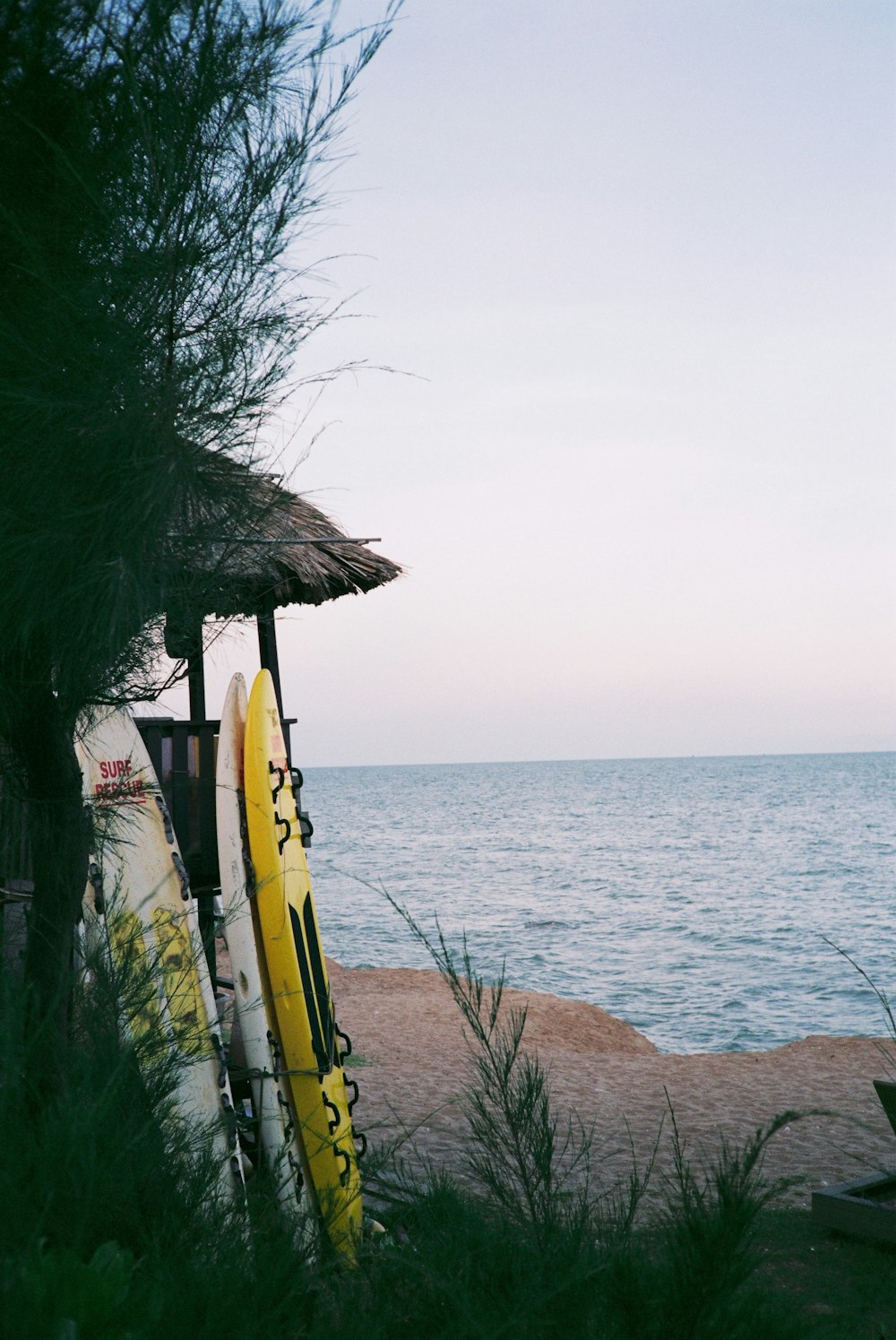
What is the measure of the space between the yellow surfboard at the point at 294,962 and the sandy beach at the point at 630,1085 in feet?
1.01

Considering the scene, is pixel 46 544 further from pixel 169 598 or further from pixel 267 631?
pixel 267 631

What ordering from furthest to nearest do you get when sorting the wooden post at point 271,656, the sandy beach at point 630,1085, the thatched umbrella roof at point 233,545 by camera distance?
the wooden post at point 271,656 → the sandy beach at point 630,1085 → the thatched umbrella roof at point 233,545

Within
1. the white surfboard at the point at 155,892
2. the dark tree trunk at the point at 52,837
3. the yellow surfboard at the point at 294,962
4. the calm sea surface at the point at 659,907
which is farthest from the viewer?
the calm sea surface at the point at 659,907

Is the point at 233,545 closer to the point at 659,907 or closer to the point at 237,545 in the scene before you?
the point at 237,545

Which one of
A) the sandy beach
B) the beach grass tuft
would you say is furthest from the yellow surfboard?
the beach grass tuft

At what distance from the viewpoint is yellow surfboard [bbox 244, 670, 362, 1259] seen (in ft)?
16.1

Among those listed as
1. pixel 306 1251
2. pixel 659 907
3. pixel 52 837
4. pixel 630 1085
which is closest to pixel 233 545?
pixel 52 837

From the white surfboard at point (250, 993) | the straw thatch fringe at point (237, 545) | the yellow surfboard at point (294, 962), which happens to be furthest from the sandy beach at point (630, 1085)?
the straw thatch fringe at point (237, 545)

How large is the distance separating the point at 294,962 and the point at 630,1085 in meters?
3.89

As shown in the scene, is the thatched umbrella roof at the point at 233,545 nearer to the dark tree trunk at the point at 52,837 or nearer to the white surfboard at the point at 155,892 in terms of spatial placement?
the dark tree trunk at the point at 52,837

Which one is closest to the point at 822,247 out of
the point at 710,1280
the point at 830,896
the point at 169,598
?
the point at 169,598

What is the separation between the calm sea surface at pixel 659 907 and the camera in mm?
14078

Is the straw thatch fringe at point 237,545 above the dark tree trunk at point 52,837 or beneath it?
above

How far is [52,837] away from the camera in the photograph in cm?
307
